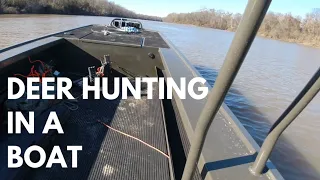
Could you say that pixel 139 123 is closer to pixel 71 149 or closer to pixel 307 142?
pixel 71 149

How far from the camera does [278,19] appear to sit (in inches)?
1479

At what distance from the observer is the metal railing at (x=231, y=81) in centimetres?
58

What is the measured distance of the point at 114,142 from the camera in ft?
7.10

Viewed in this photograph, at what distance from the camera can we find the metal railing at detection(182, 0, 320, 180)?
A: 1.89ft

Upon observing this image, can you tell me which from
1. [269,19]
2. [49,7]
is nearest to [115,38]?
[49,7]

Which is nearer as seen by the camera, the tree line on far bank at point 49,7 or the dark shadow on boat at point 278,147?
the dark shadow on boat at point 278,147

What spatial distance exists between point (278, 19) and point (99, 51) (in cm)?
3868

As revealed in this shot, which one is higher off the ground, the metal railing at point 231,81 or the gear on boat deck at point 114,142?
the metal railing at point 231,81

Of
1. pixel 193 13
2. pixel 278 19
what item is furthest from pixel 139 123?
pixel 193 13

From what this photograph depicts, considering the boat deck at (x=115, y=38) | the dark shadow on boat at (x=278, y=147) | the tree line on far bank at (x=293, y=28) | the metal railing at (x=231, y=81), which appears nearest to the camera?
the metal railing at (x=231, y=81)

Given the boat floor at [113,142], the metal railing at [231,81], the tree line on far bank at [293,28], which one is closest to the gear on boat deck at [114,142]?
the boat floor at [113,142]

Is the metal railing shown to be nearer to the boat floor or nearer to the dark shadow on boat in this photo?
the boat floor

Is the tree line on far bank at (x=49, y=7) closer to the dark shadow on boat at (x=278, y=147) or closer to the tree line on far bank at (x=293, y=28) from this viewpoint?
the tree line on far bank at (x=293, y=28)

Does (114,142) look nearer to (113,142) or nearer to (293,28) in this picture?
(113,142)
